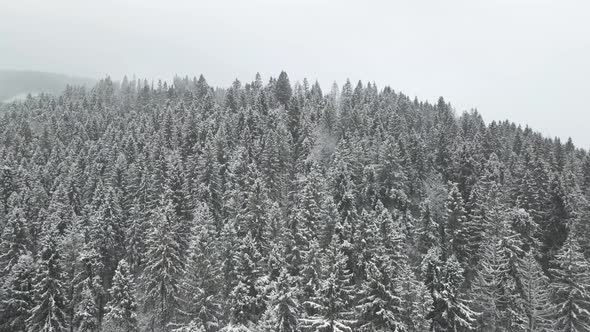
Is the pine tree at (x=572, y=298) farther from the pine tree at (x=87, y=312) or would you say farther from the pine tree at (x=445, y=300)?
the pine tree at (x=87, y=312)

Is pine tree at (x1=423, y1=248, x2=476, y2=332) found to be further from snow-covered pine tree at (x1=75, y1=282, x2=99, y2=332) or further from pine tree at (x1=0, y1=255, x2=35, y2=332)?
pine tree at (x1=0, y1=255, x2=35, y2=332)

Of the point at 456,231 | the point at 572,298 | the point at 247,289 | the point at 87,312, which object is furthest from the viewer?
the point at 456,231

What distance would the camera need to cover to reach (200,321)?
128ft

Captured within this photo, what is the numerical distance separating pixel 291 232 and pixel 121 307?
1932cm

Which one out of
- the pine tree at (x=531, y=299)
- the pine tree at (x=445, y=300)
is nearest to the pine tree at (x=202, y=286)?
the pine tree at (x=445, y=300)

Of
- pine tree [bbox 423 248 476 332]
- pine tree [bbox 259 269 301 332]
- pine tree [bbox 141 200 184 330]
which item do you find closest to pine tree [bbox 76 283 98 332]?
pine tree [bbox 141 200 184 330]

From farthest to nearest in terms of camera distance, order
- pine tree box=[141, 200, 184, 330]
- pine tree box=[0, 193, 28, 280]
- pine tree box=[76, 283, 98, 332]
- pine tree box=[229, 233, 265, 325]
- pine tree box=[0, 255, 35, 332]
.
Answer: pine tree box=[0, 193, 28, 280]
pine tree box=[76, 283, 98, 332]
pine tree box=[141, 200, 184, 330]
pine tree box=[0, 255, 35, 332]
pine tree box=[229, 233, 265, 325]

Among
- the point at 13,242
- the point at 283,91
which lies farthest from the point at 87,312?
the point at 283,91

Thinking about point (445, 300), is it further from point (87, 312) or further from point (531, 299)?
point (87, 312)

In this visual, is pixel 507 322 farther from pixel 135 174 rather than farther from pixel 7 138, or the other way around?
pixel 7 138

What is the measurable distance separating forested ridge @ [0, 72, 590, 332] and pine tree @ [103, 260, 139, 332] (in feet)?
0.57

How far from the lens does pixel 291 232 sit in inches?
1916

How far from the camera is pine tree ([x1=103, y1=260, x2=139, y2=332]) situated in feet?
141

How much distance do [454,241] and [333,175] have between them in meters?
18.2
